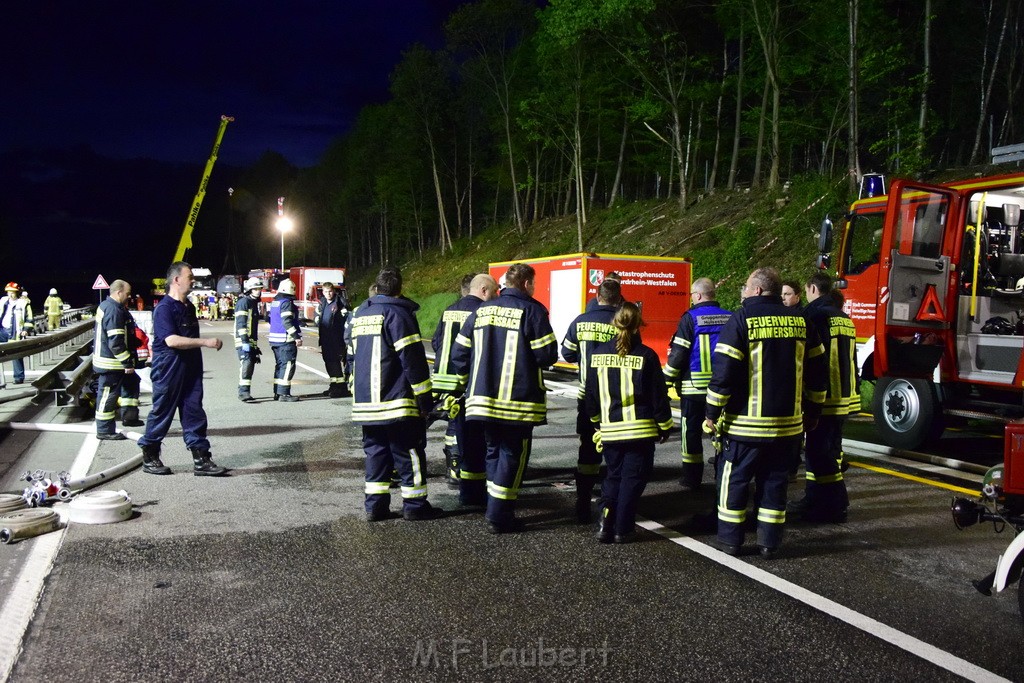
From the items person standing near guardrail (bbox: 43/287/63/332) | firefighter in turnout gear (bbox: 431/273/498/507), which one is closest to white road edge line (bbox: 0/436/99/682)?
firefighter in turnout gear (bbox: 431/273/498/507)

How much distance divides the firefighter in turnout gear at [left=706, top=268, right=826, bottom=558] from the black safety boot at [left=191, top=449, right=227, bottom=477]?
440cm

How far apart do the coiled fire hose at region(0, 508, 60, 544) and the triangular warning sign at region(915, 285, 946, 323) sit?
8216 millimetres

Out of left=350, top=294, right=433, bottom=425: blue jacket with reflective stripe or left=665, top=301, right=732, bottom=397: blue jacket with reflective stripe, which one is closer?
left=350, top=294, right=433, bottom=425: blue jacket with reflective stripe

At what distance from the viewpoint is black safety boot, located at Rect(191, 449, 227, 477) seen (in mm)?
7414

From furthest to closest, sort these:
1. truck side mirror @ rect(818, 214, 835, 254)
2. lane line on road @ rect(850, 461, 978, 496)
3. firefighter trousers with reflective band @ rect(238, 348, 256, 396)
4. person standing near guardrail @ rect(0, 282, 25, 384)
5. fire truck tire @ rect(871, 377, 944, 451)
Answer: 1. person standing near guardrail @ rect(0, 282, 25, 384)
2. firefighter trousers with reflective band @ rect(238, 348, 256, 396)
3. truck side mirror @ rect(818, 214, 835, 254)
4. fire truck tire @ rect(871, 377, 944, 451)
5. lane line on road @ rect(850, 461, 978, 496)

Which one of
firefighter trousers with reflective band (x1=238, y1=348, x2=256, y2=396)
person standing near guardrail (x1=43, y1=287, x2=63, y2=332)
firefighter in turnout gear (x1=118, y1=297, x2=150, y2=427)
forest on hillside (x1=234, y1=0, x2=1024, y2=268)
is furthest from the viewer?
forest on hillside (x1=234, y1=0, x2=1024, y2=268)

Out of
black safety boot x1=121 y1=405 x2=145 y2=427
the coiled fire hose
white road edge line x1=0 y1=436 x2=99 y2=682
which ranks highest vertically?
black safety boot x1=121 y1=405 x2=145 y2=427

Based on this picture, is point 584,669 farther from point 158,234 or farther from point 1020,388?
point 158,234

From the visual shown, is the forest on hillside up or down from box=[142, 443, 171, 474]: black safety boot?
up

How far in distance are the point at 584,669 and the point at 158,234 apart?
186273mm

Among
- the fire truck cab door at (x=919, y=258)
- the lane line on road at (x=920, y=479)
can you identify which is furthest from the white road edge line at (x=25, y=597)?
the fire truck cab door at (x=919, y=258)

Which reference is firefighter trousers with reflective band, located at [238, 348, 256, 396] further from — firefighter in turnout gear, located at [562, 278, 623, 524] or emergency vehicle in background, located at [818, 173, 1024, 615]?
emergency vehicle in background, located at [818, 173, 1024, 615]

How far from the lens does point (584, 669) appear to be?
3.59 meters

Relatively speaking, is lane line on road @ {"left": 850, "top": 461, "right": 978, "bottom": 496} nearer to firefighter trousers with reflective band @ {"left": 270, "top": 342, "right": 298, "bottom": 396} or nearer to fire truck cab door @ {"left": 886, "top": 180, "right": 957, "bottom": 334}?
fire truck cab door @ {"left": 886, "top": 180, "right": 957, "bottom": 334}
